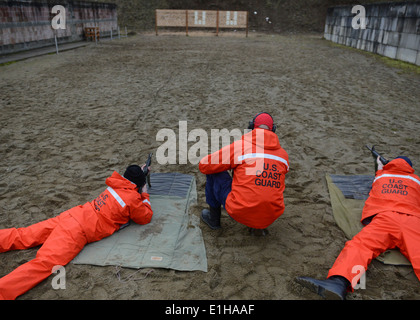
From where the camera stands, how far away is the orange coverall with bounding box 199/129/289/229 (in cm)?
281

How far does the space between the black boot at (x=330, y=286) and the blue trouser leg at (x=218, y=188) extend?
1013 millimetres

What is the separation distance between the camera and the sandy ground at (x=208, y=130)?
107 inches

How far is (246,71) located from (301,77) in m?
1.96

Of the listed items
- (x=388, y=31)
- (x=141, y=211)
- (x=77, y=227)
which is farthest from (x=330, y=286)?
(x=388, y=31)

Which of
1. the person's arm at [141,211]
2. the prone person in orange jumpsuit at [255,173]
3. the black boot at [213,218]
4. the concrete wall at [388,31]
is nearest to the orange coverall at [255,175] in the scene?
the prone person in orange jumpsuit at [255,173]

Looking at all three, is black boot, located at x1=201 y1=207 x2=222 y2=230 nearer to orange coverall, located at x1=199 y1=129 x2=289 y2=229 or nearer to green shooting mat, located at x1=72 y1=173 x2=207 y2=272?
green shooting mat, located at x1=72 y1=173 x2=207 y2=272

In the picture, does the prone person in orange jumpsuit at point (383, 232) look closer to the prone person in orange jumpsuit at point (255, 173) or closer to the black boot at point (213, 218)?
the prone person in orange jumpsuit at point (255, 173)

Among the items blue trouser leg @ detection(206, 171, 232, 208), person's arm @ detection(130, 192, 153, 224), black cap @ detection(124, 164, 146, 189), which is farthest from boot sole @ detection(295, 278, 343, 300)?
black cap @ detection(124, 164, 146, 189)

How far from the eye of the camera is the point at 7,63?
12117 millimetres

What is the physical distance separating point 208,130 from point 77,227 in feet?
11.7

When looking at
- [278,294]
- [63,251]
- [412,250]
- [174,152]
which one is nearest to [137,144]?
[174,152]

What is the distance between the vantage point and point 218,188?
315 centimetres

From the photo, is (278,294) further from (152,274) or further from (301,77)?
(301,77)
